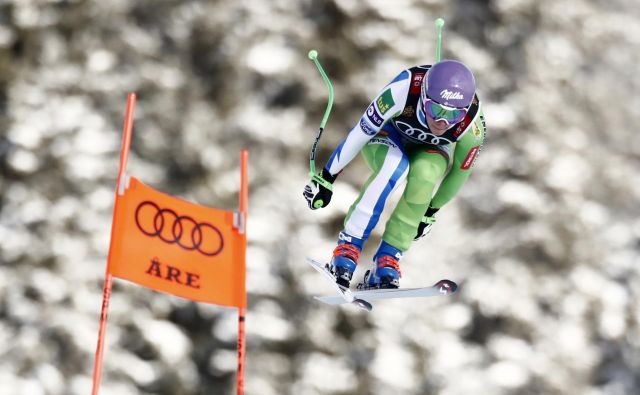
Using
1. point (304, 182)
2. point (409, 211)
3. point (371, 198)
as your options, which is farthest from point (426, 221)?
point (304, 182)

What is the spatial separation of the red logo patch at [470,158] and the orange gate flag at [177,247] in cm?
175

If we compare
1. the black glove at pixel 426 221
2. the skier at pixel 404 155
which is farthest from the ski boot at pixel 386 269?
the black glove at pixel 426 221

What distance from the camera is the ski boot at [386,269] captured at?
22.8 feet

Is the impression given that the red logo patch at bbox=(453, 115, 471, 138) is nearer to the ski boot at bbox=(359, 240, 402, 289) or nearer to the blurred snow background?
the ski boot at bbox=(359, 240, 402, 289)

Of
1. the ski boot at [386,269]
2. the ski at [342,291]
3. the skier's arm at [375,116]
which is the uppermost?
the skier's arm at [375,116]

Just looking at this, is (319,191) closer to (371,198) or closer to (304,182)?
(371,198)

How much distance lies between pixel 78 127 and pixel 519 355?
20.5 feet

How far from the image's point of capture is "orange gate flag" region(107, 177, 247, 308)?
7574mm

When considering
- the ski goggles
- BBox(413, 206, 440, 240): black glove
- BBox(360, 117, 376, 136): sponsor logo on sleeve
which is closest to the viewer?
the ski goggles

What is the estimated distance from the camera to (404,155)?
6.82m

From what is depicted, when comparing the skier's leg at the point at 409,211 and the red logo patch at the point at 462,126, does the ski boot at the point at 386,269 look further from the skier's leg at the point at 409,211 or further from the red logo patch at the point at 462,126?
the red logo patch at the point at 462,126

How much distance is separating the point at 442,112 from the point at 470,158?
556 millimetres

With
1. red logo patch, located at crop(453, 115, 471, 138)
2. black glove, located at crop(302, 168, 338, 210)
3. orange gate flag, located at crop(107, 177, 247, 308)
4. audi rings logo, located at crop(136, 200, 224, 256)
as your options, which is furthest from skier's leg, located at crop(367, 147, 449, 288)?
audi rings logo, located at crop(136, 200, 224, 256)

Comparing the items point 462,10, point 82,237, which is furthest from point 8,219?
point 462,10
